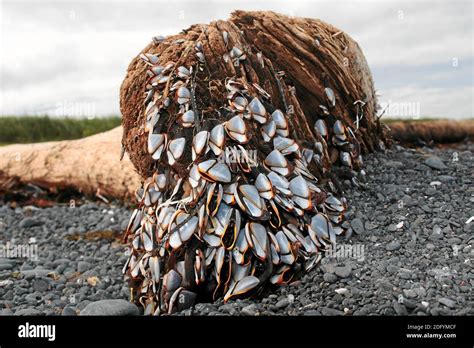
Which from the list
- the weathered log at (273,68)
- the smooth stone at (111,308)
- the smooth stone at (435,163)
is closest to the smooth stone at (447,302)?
the weathered log at (273,68)

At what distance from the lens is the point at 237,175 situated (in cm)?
262

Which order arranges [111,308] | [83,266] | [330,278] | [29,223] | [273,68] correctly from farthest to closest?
[29,223]
[83,266]
[273,68]
[111,308]
[330,278]

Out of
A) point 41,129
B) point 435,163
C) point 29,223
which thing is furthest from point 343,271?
point 41,129

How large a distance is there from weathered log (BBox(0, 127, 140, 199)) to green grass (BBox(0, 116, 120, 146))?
2.72 metres

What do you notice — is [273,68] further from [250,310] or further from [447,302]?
[447,302]

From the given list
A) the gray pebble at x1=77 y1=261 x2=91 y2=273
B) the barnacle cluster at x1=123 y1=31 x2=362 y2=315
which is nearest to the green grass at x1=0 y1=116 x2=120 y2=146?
the gray pebble at x1=77 y1=261 x2=91 y2=273

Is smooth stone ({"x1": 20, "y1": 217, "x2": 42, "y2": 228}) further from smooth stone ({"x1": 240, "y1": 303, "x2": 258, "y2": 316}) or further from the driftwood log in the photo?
smooth stone ({"x1": 240, "y1": 303, "x2": 258, "y2": 316})

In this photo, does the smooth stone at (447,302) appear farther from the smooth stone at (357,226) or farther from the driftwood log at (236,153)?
the smooth stone at (357,226)

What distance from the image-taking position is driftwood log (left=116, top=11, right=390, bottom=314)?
2.58 m

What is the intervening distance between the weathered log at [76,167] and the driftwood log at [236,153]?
2.36 metres

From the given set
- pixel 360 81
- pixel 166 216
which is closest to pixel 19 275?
pixel 166 216

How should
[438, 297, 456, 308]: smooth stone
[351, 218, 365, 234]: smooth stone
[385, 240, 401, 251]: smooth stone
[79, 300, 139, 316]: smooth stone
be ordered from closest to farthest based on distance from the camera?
[438, 297, 456, 308]: smooth stone, [79, 300, 139, 316]: smooth stone, [385, 240, 401, 251]: smooth stone, [351, 218, 365, 234]: smooth stone

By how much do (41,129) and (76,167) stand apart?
376cm

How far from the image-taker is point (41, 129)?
9555mm
